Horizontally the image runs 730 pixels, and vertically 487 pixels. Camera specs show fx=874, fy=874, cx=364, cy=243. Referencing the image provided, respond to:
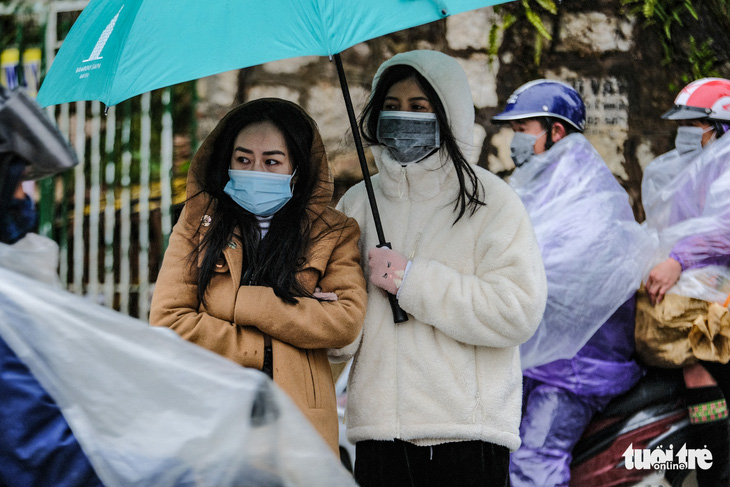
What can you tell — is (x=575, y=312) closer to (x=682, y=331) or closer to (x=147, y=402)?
(x=682, y=331)

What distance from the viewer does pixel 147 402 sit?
5.32ft

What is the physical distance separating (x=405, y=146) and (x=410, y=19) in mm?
548

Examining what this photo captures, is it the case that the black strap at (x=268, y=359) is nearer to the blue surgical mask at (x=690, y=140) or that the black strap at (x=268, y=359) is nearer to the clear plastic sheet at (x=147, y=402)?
the clear plastic sheet at (x=147, y=402)

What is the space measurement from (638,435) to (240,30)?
260 cm

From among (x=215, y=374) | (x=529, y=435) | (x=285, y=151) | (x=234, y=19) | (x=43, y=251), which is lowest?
(x=529, y=435)

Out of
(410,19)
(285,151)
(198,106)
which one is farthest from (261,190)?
(198,106)

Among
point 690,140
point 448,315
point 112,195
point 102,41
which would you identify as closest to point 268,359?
point 448,315

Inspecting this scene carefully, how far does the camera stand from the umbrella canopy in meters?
2.51

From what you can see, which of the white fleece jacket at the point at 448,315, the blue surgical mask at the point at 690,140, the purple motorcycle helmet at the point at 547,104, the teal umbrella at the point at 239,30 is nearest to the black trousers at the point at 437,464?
the white fleece jacket at the point at 448,315

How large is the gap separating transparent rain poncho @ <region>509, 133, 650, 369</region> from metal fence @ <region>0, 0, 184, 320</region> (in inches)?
110

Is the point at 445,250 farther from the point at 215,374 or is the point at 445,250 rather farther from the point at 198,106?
the point at 198,106

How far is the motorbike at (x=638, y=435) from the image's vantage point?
393cm

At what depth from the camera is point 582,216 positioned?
390 centimetres

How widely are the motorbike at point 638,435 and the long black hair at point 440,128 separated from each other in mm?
1590
